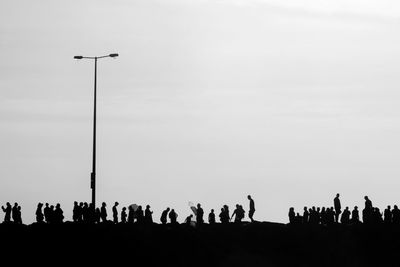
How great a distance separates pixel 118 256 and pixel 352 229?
43.3ft

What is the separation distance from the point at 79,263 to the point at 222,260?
813 centimetres

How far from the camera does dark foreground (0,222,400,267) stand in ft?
380

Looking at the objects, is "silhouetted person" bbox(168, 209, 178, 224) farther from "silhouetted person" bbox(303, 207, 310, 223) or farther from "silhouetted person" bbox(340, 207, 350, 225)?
"silhouetted person" bbox(340, 207, 350, 225)

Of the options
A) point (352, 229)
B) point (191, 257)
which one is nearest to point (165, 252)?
point (191, 257)

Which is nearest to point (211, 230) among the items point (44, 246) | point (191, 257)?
point (191, 257)

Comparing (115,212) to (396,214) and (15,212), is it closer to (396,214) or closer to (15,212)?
(15,212)

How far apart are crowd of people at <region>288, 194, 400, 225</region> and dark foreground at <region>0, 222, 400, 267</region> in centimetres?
40

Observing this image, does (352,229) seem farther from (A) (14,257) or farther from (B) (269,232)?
(A) (14,257)

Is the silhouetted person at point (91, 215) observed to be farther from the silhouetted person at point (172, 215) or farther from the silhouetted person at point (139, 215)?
the silhouetted person at point (172, 215)

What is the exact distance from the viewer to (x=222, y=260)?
118m

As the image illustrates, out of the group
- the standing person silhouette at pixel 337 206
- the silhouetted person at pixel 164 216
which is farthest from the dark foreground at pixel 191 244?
the standing person silhouette at pixel 337 206

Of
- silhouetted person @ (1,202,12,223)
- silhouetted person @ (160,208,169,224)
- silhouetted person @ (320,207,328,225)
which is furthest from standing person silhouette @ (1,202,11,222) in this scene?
silhouetted person @ (320,207,328,225)

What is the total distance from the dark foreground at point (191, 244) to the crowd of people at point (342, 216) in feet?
1.30

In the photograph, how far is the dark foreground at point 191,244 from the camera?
116 meters
